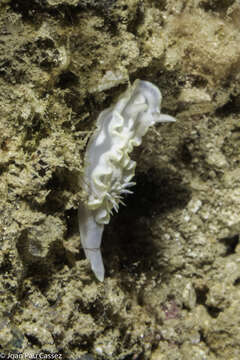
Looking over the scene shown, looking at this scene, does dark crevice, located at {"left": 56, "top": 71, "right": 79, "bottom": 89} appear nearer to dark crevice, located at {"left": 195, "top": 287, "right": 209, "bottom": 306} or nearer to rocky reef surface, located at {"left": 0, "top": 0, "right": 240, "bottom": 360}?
rocky reef surface, located at {"left": 0, "top": 0, "right": 240, "bottom": 360}

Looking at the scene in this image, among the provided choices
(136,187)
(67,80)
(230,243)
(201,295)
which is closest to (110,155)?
(67,80)

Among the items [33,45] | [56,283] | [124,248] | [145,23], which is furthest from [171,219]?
[33,45]

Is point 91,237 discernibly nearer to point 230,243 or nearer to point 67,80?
point 67,80

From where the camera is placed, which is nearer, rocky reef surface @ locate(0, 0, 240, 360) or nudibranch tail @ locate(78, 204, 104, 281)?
rocky reef surface @ locate(0, 0, 240, 360)

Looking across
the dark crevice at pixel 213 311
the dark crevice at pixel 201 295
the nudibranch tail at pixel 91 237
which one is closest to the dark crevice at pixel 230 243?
the dark crevice at pixel 201 295

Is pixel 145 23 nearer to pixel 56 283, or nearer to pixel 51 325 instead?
pixel 56 283

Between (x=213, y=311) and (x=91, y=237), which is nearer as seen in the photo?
(x=91, y=237)

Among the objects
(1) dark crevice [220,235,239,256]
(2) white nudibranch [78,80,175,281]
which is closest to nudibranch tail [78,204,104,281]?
(2) white nudibranch [78,80,175,281]
